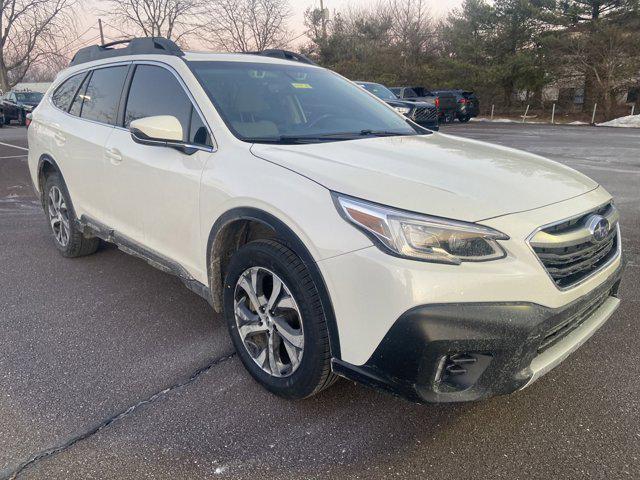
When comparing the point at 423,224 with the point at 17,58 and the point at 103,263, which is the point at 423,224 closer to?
the point at 103,263

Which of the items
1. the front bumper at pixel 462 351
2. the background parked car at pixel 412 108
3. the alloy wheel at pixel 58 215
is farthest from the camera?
the background parked car at pixel 412 108

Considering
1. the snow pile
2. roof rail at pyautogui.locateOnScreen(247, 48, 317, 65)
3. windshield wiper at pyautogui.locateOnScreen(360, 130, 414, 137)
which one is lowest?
the snow pile

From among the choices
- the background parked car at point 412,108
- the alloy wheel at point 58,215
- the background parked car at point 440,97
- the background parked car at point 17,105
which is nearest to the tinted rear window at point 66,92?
the alloy wheel at point 58,215

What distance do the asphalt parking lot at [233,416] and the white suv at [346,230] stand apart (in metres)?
0.26

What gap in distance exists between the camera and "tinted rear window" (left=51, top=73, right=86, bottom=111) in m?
4.49

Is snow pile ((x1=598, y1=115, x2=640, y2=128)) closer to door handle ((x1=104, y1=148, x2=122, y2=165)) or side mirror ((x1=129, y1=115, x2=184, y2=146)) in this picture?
door handle ((x1=104, y1=148, x2=122, y2=165))

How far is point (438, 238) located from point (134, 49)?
2860mm

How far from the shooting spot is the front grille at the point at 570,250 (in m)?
2.09

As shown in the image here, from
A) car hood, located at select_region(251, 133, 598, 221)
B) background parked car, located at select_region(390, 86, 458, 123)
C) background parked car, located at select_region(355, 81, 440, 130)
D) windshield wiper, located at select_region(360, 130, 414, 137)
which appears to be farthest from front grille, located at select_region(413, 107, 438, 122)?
car hood, located at select_region(251, 133, 598, 221)

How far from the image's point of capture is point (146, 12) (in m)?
42.7

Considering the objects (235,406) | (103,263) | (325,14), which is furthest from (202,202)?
(325,14)

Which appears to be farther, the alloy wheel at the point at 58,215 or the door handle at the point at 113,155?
the alloy wheel at the point at 58,215

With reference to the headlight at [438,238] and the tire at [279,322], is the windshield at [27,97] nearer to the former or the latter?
the tire at [279,322]

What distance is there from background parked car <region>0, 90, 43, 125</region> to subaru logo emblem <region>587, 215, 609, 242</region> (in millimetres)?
25559
